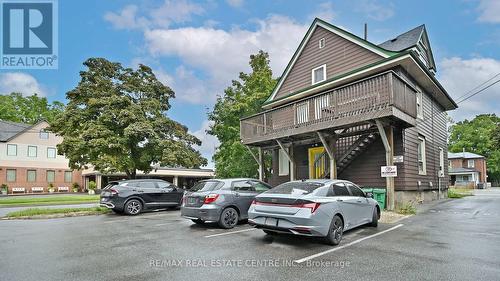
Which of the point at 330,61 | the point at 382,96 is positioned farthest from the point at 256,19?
the point at 382,96

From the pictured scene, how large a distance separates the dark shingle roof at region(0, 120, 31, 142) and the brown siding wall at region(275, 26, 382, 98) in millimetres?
38213

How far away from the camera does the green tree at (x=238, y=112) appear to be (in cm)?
2339

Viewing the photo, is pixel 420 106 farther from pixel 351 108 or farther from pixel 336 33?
pixel 351 108

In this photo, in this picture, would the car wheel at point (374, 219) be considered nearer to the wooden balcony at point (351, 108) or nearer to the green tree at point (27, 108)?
the wooden balcony at point (351, 108)

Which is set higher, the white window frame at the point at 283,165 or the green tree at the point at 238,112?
the green tree at the point at 238,112

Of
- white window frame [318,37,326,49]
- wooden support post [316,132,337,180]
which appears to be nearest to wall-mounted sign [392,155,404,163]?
wooden support post [316,132,337,180]

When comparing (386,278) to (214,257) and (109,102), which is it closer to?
(214,257)

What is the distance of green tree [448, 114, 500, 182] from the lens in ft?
194

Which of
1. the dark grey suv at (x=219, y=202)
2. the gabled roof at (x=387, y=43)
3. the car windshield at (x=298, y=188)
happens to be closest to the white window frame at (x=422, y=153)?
the gabled roof at (x=387, y=43)

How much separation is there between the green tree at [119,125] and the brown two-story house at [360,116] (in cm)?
761

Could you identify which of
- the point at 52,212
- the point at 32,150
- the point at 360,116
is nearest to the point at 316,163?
the point at 360,116

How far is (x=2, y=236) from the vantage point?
8.31 meters

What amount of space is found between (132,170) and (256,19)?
13.2 metres

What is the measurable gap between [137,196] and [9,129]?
3927 cm
